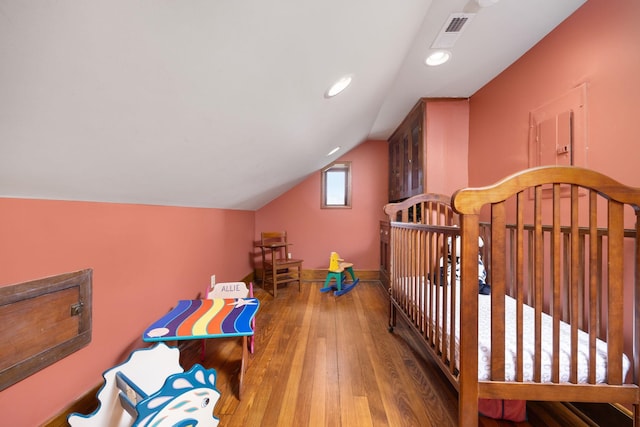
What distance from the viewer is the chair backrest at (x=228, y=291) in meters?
1.97

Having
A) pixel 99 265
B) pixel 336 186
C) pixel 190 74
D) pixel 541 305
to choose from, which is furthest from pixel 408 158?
pixel 99 265

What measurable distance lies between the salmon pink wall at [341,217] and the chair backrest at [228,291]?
5.64 ft

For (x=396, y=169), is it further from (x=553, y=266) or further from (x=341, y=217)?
(x=553, y=266)

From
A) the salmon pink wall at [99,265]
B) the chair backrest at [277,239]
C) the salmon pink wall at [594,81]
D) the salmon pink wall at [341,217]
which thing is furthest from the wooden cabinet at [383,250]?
the salmon pink wall at [99,265]

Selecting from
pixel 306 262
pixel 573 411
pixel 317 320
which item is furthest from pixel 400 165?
pixel 573 411

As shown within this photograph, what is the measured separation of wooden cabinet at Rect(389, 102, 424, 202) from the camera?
8.45ft

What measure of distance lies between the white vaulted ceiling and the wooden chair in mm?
1354

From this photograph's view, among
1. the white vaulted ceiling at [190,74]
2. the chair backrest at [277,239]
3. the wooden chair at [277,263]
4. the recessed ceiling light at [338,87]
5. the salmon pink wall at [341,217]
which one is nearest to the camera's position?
the white vaulted ceiling at [190,74]

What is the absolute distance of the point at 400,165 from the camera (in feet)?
10.4

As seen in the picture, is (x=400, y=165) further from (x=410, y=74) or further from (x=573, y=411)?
(x=573, y=411)

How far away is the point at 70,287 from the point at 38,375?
311 millimetres

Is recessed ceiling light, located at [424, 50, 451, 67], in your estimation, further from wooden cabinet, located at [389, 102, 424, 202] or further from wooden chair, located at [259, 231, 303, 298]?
wooden chair, located at [259, 231, 303, 298]

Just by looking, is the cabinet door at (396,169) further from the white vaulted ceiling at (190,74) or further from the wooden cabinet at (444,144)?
the white vaulted ceiling at (190,74)

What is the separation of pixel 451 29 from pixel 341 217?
8.43 ft
